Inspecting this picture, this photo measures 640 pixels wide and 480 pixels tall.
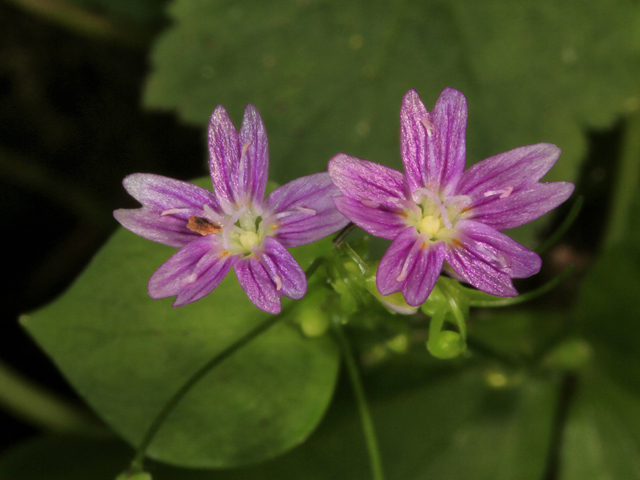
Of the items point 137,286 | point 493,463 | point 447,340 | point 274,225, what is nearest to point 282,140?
point 137,286

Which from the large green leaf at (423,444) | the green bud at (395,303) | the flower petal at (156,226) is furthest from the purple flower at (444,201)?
the large green leaf at (423,444)

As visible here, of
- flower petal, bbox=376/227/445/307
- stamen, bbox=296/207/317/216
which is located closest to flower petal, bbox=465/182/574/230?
flower petal, bbox=376/227/445/307

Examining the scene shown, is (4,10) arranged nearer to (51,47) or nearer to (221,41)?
(51,47)

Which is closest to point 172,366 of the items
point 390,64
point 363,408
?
point 363,408

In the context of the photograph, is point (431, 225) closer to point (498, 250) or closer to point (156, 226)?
point (498, 250)

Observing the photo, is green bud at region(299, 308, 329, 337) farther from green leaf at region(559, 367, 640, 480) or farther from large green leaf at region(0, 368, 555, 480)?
green leaf at region(559, 367, 640, 480)

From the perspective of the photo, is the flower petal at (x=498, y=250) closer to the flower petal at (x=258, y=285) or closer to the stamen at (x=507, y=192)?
the stamen at (x=507, y=192)
